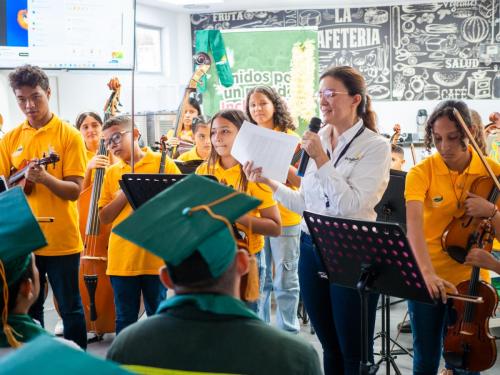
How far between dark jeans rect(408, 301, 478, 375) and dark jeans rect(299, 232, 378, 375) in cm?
17

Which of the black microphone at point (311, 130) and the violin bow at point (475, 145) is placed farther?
the black microphone at point (311, 130)

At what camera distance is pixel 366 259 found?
7.33 ft

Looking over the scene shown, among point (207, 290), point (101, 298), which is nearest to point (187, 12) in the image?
point (101, 298)

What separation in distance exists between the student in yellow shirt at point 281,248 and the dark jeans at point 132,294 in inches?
33.3

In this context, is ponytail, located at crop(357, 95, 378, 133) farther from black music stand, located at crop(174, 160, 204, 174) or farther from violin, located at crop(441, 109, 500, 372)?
black music stand, located at crop(174, 160, 204, 174)

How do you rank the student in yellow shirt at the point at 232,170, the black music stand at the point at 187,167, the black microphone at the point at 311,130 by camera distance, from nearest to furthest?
the black microphone at the point at 311,130 → the student in yellow shirt at the point at 232,170 → the black music stand at the point at 187,167

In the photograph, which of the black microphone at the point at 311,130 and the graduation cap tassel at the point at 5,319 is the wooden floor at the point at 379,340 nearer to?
the black microphone at the point at 311,130

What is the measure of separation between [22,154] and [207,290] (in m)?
2.30

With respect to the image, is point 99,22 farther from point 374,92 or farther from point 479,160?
point 374,92

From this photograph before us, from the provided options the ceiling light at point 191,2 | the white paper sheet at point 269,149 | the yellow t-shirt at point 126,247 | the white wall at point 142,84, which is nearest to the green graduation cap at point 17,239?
the white paper sheet at point 269,149

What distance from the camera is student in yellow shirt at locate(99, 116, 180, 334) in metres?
3.26

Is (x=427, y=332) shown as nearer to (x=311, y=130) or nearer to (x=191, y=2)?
(x=311, y=130)

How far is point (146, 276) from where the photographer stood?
3297mm

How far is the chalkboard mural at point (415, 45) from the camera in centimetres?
996
